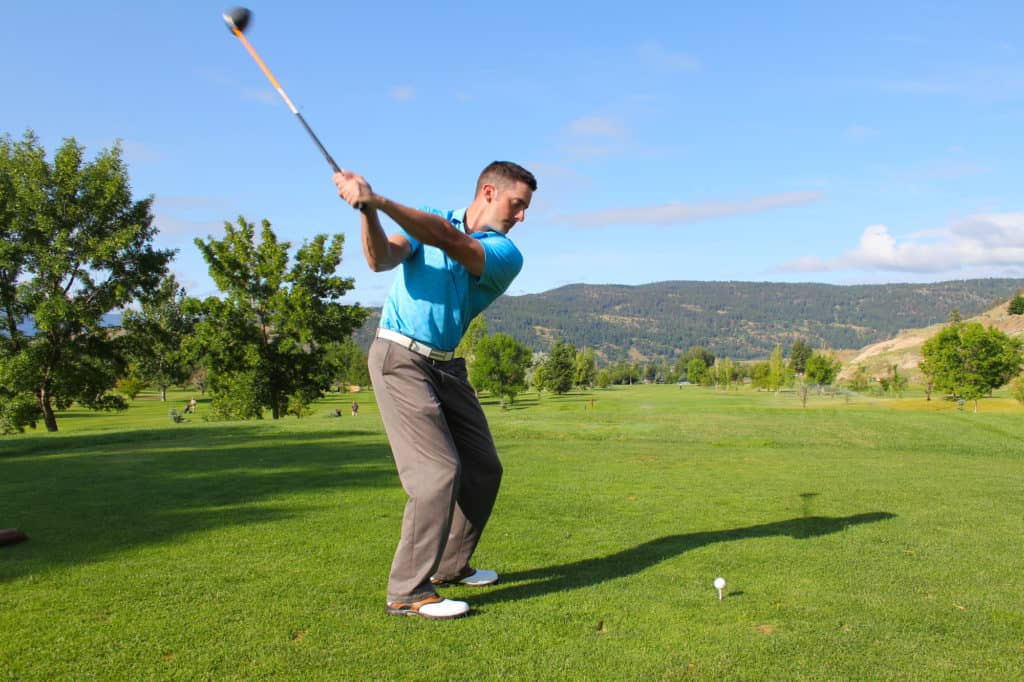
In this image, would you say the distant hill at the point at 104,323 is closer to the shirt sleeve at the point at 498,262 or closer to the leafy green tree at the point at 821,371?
the shirt sleeve at the point at 498,262

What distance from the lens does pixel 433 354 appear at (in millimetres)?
5047

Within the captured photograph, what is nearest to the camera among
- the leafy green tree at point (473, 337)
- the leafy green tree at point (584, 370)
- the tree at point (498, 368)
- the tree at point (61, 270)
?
the tree at point (61, 270)

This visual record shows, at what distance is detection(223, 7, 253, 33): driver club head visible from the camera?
5312 millimetres

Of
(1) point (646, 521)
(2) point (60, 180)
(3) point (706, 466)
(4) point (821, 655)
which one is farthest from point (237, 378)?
(4) point (821, 655)

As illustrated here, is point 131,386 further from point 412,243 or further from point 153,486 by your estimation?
point 412,243

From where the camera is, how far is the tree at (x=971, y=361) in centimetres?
5519

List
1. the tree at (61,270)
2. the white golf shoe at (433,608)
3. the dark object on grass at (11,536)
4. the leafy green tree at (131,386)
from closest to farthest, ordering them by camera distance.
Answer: the white golf shoe at (433,608) < the dark object on grass at (11,536) < the tree at (61,270) < the leafy green tree at (131,386)

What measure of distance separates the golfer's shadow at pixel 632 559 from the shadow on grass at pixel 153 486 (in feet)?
11.0

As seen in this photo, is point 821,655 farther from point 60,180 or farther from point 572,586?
point 60,180

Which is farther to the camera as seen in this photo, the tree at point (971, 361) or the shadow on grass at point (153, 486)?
the tree at point (971, 361)

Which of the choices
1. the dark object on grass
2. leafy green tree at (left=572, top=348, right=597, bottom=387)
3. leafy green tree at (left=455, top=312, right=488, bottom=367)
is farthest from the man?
leafy green tree at (left=572, top=348, right=597, bottom=387)

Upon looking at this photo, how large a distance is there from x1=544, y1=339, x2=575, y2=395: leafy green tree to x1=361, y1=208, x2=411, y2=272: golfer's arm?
325ft

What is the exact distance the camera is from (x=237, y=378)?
39.1 metres

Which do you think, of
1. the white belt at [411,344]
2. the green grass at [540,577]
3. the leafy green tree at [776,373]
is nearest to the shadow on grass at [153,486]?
the green grass at [540,577]
